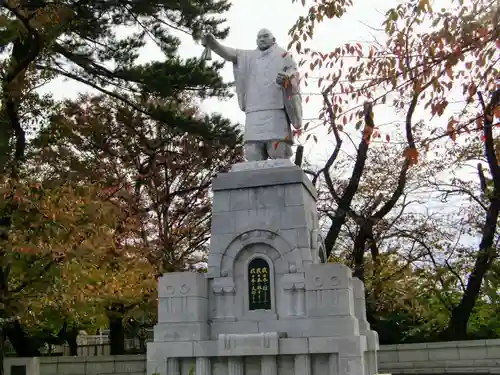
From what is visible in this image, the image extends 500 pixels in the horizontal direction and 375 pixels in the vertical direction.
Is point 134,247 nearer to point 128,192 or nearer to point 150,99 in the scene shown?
point 128,192

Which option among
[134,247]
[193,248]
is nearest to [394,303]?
[193,248]

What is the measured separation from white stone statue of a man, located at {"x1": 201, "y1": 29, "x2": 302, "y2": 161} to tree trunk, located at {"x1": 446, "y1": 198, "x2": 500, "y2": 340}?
7.60 metres

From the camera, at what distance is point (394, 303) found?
54.0ft

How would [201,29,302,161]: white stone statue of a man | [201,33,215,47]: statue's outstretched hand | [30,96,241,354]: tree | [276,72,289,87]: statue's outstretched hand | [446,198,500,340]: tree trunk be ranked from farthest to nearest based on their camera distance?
[30,96,241,354]: tree
[446,198,500,340]: tree trunk
[201,33,215,47]: statue's outstretched hand
[201,29,302,161]: white stone statue of a man
[276,72,289,87]: statue's outstretched hand

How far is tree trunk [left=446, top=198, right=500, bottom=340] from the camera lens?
48.8ft

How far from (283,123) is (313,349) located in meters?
3.70

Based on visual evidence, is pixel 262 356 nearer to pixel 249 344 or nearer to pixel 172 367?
pixel 249 344

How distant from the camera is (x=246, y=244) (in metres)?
8.85

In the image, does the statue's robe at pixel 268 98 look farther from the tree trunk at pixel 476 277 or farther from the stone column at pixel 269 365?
the tree trunk at pixel 476 277

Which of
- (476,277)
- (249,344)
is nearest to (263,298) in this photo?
(249,344)

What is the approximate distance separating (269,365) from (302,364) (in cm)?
47

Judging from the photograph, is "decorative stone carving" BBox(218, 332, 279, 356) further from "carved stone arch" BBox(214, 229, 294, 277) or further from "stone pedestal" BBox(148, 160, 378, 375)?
"carved stone arch" BBox(214, 229, 294, 277)

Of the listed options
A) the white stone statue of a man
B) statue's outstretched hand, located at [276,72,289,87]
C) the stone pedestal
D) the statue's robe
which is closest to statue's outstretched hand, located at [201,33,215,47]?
the white stone statue of a man

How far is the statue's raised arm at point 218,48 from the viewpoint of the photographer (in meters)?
9.76
